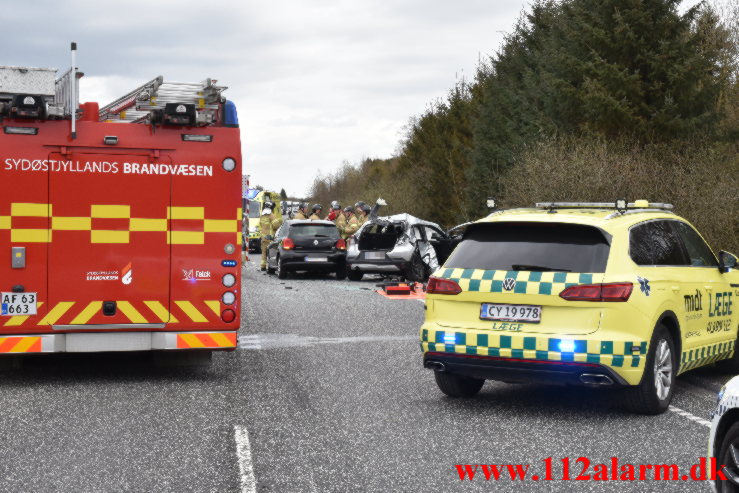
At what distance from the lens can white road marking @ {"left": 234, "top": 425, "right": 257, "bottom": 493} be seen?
6254 mm

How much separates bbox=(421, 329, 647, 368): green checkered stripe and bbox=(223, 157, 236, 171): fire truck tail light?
288 cm

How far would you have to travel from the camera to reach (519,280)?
830 centimetres

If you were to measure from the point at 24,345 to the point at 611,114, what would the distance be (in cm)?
2001

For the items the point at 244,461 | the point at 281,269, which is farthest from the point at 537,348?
the point at 281,269

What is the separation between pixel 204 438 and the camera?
24.9ft

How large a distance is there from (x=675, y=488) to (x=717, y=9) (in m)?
34.1

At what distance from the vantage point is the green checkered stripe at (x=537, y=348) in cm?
791

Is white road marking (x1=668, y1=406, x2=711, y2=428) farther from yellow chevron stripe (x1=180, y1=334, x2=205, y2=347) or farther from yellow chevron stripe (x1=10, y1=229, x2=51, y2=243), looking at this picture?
yellow chevron stripe (x1=10, y1=229, x2=51, y2=243)

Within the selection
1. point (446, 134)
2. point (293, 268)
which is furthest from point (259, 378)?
point (446, 134)

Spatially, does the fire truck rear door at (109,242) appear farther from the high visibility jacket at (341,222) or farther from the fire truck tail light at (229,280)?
the high visibility jacket at (341,222)

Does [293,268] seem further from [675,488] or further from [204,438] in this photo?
[675,488]

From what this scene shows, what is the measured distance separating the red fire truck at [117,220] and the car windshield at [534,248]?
8.40 feet

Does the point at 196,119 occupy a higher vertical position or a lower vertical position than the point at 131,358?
higher

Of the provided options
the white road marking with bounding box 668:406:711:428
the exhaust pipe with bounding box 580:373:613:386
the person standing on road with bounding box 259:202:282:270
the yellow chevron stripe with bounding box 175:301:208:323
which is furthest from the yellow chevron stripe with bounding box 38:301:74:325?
the person standing on road with bounding box 259:202:282:270
